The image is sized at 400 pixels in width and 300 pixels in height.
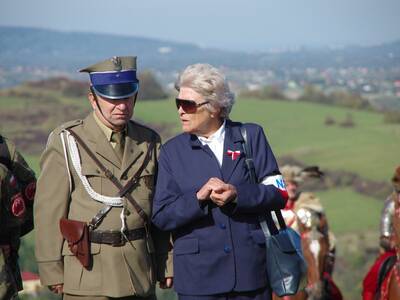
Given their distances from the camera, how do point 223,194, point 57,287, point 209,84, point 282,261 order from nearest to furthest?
1. point 223,194
2. point 282,261
3. point 209,84
4. point 57,287

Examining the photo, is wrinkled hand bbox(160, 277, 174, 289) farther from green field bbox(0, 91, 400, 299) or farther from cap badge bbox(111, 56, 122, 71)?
green field bbox(0, 91, 400, 299)

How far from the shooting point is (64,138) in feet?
16.8

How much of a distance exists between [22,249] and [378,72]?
→ 2152 cm

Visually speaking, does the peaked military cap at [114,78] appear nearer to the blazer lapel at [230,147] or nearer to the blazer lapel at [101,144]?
the blazer lapel at [101,144]

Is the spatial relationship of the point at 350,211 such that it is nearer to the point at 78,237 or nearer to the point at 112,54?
the point at 112,54

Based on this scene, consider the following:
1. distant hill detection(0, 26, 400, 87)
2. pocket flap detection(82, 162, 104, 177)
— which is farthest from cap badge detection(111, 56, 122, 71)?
distant hill detection(0, 26, 400, 87)

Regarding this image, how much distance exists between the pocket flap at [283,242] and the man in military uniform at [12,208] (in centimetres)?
145

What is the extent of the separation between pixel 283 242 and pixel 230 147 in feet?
1.93

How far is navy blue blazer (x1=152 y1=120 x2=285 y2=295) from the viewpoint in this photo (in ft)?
15.7

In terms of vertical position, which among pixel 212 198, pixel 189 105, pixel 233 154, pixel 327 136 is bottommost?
pixel 327 136

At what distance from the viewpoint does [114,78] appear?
5098mm

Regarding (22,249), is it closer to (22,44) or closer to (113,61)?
(113,61)

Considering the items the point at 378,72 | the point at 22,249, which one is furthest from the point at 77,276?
the point at 378,72

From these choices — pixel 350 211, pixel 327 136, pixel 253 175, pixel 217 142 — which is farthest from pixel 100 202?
pixel 327 136
